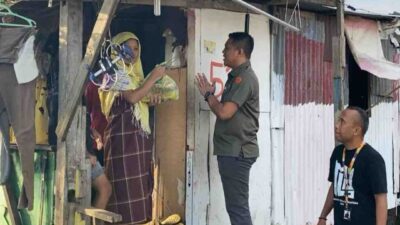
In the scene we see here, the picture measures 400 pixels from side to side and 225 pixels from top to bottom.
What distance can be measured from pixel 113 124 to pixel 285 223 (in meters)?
2.25

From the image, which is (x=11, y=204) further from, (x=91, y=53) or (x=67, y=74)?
(x=91, y=53)

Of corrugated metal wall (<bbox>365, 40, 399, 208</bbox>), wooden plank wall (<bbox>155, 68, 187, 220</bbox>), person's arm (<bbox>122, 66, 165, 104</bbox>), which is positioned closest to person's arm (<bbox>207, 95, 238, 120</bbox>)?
person's arm (<bbox>122, 66, 165, 104</bbox>)

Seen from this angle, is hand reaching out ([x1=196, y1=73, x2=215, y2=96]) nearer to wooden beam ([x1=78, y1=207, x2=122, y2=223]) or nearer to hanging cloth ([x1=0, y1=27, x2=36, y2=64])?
wooden beam ([x1=78, y1=207, x2=122, y2=223])

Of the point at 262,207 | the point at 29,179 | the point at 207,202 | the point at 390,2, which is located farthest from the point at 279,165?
the point at 390,2

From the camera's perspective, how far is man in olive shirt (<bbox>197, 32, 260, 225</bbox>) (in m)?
4.71

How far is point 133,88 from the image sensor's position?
16.0ft

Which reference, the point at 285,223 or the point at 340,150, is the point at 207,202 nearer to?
the point at 285,223

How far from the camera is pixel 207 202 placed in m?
5.40

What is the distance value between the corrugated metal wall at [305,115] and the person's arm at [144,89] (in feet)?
5.47

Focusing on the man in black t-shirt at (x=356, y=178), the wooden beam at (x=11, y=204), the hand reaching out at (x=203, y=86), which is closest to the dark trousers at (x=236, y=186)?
the hand reaching out at (x=203, y=86)

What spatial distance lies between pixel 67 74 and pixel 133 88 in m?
0.60

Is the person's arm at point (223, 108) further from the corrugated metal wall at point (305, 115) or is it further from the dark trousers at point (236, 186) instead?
the corrugated metal wall at point (305, 115)

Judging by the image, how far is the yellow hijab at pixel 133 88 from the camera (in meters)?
4.90

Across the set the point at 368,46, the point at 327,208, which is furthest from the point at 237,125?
the point at 368,46
